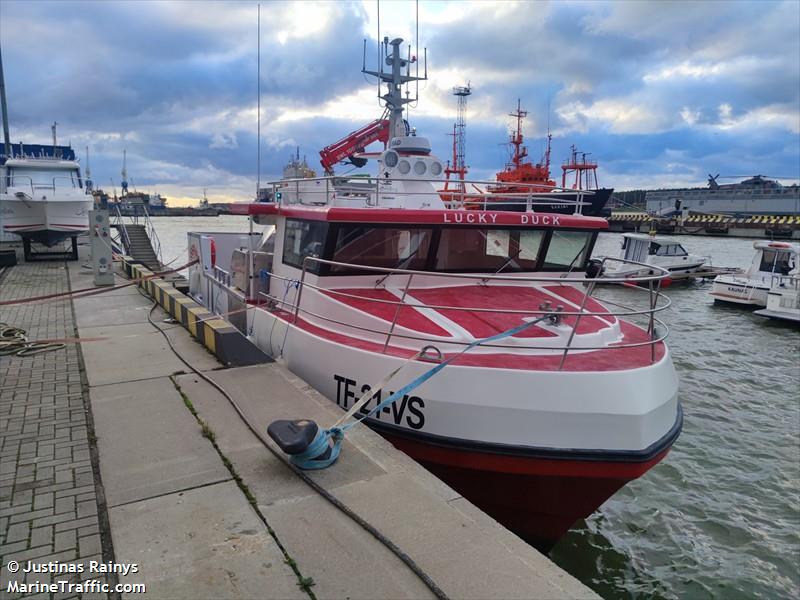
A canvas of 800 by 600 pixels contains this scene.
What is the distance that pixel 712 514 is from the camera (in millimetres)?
6590

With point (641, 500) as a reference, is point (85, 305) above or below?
above

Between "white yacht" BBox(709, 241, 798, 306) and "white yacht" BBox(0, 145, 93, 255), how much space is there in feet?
80.6

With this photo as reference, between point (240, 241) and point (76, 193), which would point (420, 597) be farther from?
point (76, 193)

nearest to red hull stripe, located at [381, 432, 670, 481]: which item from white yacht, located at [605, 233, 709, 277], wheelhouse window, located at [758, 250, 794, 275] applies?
wheelhouse window, located at [758, 250, 794, 275]

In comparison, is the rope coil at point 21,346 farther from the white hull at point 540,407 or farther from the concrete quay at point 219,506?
the white hull at point 540,407

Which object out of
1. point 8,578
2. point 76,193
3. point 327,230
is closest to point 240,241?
point 327,230

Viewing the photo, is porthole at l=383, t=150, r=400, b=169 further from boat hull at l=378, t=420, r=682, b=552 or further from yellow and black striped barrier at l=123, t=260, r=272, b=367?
boat hull at l=378, t=420, r=682, b=552

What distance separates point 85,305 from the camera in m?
10.8

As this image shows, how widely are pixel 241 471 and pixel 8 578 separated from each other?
145 centimetres

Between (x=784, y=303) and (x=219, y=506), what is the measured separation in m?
20.5

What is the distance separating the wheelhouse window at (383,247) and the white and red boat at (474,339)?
0.5 inches

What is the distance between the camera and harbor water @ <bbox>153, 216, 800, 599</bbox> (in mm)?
5469

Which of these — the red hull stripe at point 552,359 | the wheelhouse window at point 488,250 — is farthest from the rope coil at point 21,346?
the wheelhouse window at point 488,250

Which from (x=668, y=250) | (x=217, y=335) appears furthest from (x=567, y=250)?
(x=668, y=250)
